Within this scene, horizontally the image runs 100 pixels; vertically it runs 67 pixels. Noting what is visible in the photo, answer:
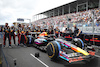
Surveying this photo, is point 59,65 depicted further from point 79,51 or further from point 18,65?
point 18,65

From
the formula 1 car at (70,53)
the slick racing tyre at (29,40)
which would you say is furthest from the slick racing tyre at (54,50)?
the slick racing tyre at (29,40)

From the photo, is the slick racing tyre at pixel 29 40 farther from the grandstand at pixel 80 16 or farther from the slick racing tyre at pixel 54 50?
the grandstand at pixel 80 16

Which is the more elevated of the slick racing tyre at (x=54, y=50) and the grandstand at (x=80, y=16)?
the grandstand at (x=80, y=16)

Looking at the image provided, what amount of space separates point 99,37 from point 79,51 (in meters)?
4.96

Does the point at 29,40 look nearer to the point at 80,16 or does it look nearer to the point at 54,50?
the point at 54,50

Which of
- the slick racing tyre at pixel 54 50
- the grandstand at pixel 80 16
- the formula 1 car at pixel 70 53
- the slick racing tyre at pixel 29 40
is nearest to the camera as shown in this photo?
the formula 1 car at pixel 70 53

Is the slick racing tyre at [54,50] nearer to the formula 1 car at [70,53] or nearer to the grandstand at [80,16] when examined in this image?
the formula 1 car at [70,53]

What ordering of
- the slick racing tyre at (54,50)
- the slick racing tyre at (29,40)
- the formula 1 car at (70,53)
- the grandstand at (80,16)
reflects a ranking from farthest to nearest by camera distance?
the grandstand at (80,16)
the slick racing tyre at (29,40)
the slick racing tyre at (54,50)
the formula 1 car at (70,53)

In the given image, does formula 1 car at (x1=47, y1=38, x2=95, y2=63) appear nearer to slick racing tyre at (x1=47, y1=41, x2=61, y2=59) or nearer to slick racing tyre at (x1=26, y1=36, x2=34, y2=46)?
slick racing tyre at (x1=47, y1=41, x2=61, y2=59)

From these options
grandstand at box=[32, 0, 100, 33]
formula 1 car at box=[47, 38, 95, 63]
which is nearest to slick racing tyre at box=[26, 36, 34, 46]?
formula 1 car at box=[47, 38, 95, 63]

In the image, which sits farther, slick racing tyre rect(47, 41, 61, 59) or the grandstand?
the grandstand

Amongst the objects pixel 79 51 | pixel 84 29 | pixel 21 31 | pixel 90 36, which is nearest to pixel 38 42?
pixel 21 31

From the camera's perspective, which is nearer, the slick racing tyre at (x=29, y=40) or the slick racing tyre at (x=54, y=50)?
the slick racing tyre at (x=54, y=50)

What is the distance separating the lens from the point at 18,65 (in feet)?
12.5
